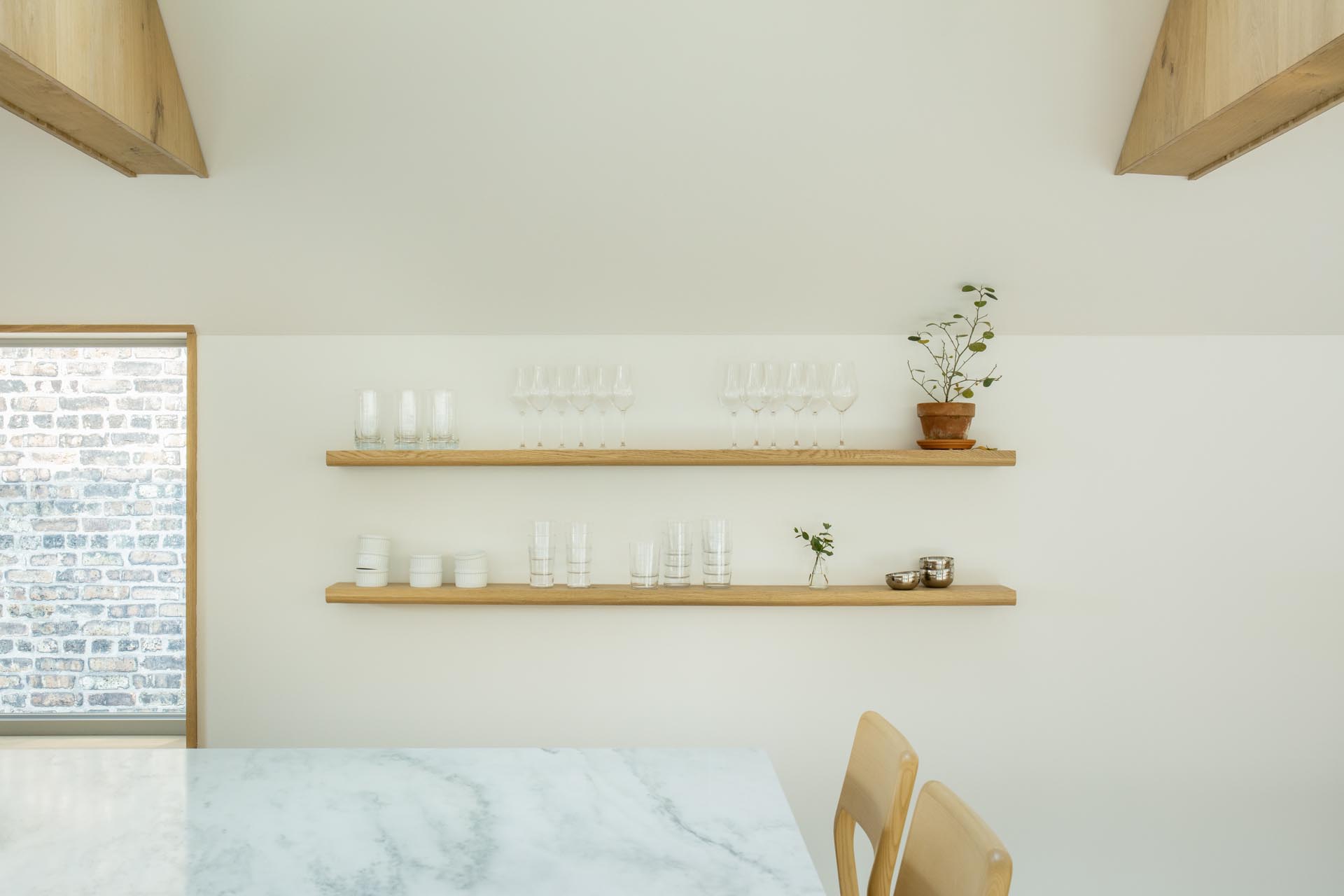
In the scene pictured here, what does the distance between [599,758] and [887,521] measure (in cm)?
148

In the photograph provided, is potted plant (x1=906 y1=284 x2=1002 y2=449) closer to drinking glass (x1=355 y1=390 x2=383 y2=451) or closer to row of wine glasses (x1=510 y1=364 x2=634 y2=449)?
row of wine glasses (x1=510 y1=364 x2=634 y2=449)

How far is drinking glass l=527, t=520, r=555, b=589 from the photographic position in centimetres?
276

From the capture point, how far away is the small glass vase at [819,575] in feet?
9.41

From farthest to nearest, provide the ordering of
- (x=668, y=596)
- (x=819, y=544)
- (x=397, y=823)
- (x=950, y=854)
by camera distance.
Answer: (x=819, y=544), (x=668, y=596), (x=397, y=823), (x=950, y=854)

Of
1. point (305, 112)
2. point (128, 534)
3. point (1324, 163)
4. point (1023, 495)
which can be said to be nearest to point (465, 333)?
point (305, 112)

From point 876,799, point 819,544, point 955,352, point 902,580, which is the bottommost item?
point 876,799

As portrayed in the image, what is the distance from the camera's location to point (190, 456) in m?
2.91

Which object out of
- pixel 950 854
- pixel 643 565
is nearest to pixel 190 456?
pixel 643 565

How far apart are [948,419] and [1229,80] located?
44.1 inches

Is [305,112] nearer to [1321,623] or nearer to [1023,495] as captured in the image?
[1023,495]

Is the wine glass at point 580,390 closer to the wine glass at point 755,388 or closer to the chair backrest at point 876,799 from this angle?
the wine glass at point 755,388

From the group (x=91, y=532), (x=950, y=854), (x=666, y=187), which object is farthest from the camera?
(x=91, y=532)

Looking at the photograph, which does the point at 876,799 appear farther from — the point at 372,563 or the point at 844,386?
the point at 372,563

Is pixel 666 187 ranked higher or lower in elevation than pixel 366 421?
higher
